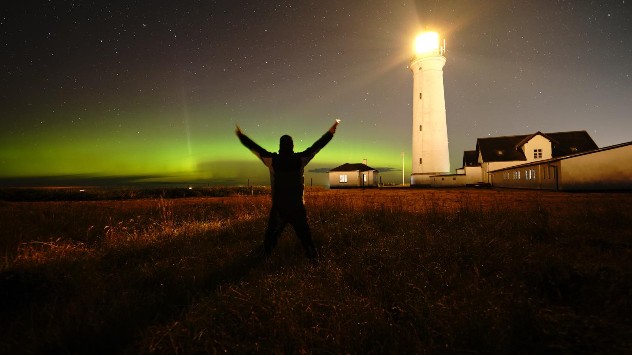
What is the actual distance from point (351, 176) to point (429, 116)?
17525 mm

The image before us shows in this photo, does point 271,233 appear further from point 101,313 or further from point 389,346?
point 389,346

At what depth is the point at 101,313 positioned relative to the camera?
Result: 280cm

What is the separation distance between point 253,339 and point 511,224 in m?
5.95

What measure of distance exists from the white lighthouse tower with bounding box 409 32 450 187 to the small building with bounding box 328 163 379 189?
12.1m

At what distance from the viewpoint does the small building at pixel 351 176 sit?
53250 mm

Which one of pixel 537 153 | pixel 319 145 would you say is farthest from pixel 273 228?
pixel 537 153

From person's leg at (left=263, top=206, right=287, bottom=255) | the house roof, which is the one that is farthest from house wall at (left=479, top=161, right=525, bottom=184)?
person's leg at (left=263, top=206, right=287, bottom=255)

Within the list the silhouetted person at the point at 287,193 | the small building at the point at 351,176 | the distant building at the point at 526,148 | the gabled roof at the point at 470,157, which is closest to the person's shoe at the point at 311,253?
the silhouetted person at the point at 287,193

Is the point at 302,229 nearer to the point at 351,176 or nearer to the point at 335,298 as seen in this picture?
the point at 335,298

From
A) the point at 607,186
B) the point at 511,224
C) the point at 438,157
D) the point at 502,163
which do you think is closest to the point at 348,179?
the point at 438,157

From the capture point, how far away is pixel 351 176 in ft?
175

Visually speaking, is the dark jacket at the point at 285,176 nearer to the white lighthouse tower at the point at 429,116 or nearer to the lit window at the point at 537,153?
the white lighthouse tower at the point at 429,116

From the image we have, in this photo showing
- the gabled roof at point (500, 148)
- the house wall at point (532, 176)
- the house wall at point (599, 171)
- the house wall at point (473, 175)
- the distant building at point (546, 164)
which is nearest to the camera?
the house wall at point (599, 171)

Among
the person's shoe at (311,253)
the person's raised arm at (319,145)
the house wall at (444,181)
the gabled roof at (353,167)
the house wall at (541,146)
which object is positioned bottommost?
the house wall at (444,181)
